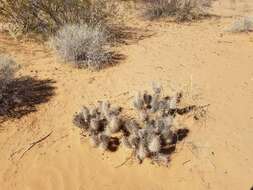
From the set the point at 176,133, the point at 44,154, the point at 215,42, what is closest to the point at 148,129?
the point at 176,133

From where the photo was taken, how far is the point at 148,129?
454 centimetres

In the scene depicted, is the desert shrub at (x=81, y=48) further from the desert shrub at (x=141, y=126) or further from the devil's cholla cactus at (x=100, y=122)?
the devil's cholla cactus at (x=100, y=122)

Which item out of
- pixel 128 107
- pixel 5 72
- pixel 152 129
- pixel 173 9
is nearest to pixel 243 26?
pixel 173 9

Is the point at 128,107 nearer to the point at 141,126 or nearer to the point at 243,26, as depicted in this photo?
the point at 141,126

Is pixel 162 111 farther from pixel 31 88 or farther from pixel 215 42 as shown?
pixel 215 42

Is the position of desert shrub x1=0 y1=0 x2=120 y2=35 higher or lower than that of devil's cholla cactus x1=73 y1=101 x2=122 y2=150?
higher

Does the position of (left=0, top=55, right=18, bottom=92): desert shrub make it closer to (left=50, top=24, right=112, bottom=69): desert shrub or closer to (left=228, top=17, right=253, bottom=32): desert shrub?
(left=50, top=24, right=112, bottom=69): desert shrub

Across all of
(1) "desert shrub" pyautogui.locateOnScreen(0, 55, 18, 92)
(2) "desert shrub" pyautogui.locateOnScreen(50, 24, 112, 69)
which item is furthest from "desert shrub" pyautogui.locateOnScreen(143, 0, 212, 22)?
(1) "desert shrub" pyautogui.locateOnScreen(0, 55, 18, 92)

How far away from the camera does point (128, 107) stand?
5227 mm

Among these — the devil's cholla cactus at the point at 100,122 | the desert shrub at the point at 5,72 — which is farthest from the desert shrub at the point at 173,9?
the devil's cholla cactus at the point at 100,122

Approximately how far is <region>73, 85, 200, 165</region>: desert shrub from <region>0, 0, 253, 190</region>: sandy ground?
0.40 feet

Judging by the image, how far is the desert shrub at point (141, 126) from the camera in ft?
14.6

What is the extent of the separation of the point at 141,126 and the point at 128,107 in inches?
18.2

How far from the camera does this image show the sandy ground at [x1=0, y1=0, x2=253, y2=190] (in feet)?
14.3
